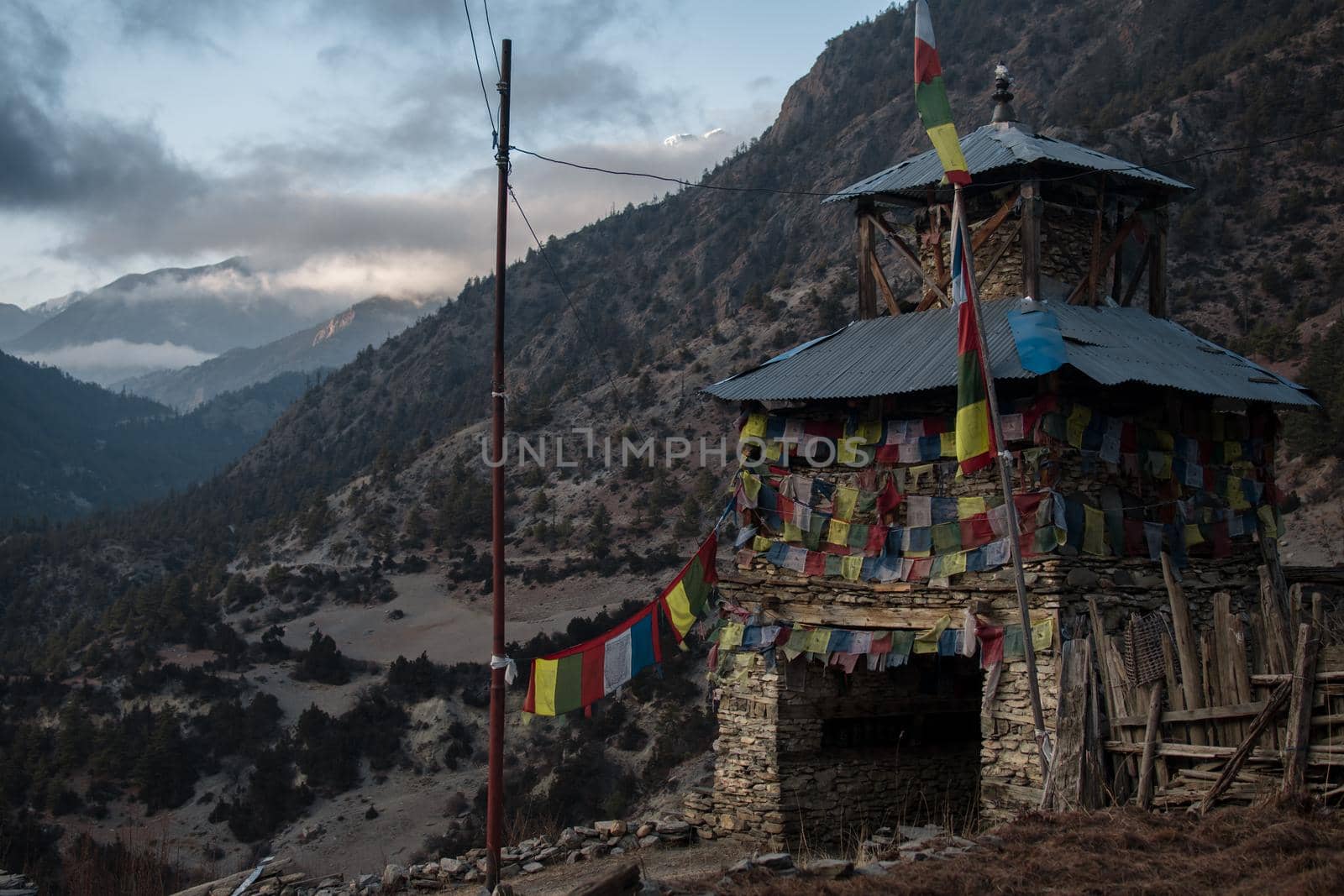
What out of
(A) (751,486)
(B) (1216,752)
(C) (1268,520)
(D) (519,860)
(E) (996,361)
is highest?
(E) (996,361)

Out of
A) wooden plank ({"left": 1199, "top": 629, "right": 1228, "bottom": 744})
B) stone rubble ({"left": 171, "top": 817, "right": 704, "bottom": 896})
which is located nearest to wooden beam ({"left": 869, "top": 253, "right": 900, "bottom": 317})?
stone rubble ({"left": 171, "top": 817, "right": 704, "bottom": 896})

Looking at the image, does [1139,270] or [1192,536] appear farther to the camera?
[1139,270]

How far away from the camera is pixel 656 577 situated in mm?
43312

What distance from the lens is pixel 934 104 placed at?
1222 centimetres

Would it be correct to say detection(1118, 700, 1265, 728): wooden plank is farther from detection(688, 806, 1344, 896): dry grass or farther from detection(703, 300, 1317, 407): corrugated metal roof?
detection(703, 300, 1317, 407): corrugated metal roof

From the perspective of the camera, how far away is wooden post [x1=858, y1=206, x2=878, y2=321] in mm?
17703

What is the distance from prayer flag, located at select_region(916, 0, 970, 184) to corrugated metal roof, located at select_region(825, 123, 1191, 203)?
3.42m

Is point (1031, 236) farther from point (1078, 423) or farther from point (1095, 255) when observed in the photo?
point (1078, 423)

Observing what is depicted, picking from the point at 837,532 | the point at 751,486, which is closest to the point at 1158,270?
the point at 837,532

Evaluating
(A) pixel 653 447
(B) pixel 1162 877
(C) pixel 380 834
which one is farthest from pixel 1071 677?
(A) pixel 653 447

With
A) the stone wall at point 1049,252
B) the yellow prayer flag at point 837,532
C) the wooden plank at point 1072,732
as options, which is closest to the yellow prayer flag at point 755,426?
the yellow prayer flag at point 837,532

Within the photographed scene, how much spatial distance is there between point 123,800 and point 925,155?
27390 millimetres

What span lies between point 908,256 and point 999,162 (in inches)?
87.9

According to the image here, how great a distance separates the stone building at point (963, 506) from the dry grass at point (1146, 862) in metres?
4.04
